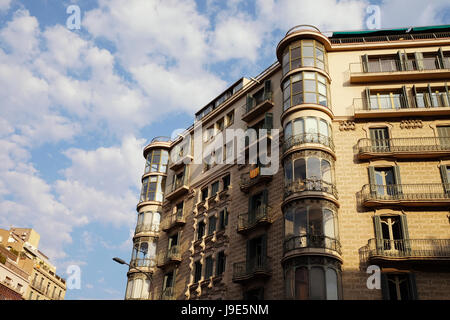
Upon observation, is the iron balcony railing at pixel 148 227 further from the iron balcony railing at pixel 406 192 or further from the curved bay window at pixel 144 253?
the iron balcony railing at pixel 406 192

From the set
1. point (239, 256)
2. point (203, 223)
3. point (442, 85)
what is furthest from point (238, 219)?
point (442, 85)

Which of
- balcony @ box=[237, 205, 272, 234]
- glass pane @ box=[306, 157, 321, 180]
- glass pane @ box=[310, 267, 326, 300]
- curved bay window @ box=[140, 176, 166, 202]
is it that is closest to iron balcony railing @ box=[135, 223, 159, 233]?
curved bay window @ box=[140, 176, 166, 202]

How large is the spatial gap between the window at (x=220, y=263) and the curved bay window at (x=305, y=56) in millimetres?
14550

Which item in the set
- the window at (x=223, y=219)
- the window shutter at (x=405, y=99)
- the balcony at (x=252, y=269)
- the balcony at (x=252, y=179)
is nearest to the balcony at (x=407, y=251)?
the balcony at (x=252, y=269)

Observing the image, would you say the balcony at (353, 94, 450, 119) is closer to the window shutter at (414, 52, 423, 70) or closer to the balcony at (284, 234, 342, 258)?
the window shutter at (414, 52, 423, 70)

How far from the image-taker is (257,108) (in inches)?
1474

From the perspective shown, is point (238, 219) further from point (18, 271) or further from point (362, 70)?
point (18, 271)

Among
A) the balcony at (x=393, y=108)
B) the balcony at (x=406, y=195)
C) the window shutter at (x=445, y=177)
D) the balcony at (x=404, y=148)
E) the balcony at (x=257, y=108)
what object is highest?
the balcony at (x=257, y=108)

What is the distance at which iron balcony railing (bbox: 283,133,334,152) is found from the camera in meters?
31.4

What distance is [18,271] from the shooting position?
204 ft

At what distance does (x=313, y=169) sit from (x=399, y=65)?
1153 centimetres

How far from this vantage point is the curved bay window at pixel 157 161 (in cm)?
4831

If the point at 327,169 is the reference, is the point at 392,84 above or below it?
above
